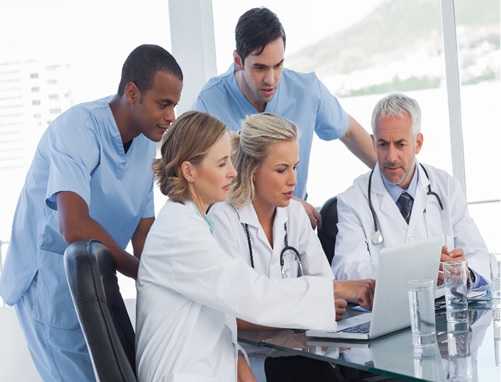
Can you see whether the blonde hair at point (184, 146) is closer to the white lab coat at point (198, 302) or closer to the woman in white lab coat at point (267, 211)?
the white lab coat at point (198, 302)

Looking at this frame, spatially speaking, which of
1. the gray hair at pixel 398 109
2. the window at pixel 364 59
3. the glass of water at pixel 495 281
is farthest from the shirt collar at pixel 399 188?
the window at pixel 364 59

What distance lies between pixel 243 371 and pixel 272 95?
1.00m

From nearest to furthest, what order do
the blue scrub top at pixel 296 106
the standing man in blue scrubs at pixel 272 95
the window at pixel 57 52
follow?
the standing man in blue scrubs at pixel 272 95
the blue scrub top at pixel 296 106
the window at pixel 57 52

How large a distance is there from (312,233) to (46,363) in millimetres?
797

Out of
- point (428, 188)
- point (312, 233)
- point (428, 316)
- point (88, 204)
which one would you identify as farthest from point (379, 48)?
point (428, 316)

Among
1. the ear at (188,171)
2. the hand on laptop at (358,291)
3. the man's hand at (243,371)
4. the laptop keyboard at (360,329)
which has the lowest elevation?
the man's hand at (243,371)

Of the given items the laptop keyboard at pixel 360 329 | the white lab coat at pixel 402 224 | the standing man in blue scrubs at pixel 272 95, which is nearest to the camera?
the laptop keyboard at pixel 360 329

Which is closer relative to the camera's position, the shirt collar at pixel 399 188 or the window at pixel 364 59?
the shirt collar at pixel 399 188

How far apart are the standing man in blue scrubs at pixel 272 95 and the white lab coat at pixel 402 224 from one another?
12cm

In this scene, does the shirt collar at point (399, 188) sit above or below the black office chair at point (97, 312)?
above

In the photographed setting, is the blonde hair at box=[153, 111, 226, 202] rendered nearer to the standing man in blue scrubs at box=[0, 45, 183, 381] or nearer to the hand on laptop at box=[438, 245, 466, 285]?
the standing man in blue scrubs at box=[0, 45, 183, 381]

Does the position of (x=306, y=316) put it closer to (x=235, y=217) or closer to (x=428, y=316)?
(x=428, y=316)

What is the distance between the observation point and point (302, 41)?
397 cm

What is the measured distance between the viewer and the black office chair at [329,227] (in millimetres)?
2775
